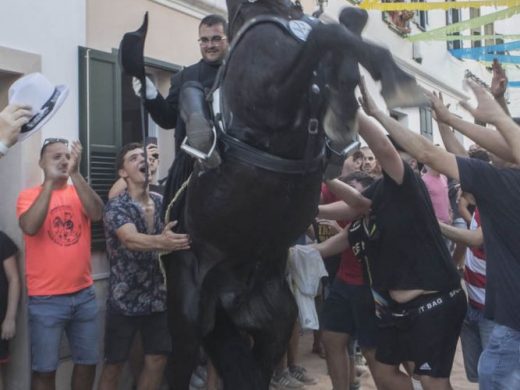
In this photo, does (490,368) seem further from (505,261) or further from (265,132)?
(265,132)

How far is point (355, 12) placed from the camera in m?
2.09

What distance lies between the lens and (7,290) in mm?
4641

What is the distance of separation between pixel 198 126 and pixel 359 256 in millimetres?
2173

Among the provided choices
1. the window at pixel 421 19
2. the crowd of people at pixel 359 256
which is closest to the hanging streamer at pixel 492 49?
the window at pixel 421 19

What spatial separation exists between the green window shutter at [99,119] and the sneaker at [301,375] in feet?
6.94

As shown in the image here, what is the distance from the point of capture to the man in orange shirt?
14.8 feet

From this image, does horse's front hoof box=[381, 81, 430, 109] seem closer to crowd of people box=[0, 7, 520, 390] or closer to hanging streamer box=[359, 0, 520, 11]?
crowd of people box=[0, 7, 520, 390]

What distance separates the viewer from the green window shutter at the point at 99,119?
5.26m

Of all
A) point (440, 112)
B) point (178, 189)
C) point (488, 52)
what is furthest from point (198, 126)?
point (488, 52)

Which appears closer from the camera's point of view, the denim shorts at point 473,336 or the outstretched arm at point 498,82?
the outstretched arm at point 498,82

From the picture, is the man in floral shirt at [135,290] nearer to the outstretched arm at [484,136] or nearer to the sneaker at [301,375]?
the sneaker at [301,375]

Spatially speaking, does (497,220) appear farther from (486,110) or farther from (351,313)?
(351,313)

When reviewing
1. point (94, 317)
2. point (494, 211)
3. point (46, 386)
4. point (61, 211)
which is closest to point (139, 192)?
point (61, 211)

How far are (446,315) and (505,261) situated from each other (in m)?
0.68
